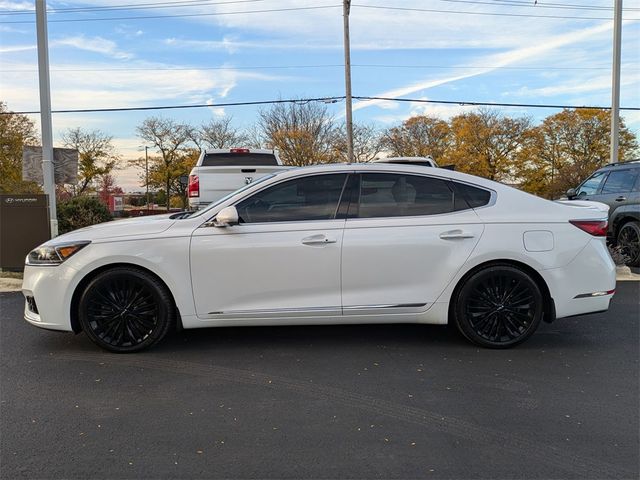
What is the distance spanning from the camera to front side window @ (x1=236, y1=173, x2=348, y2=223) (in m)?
4.39

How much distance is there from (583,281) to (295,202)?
2610mm

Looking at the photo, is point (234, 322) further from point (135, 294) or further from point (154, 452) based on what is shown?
point (154, 452)

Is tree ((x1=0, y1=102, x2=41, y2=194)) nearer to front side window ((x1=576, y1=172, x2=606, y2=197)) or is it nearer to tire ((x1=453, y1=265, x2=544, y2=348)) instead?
front side window ((x1=576, y1=172, x2=606, y2=197))

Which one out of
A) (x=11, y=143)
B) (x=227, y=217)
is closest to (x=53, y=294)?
(x=227, y=217)

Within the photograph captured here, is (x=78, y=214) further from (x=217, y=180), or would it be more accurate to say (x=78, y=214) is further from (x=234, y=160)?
(x=217, y=180)

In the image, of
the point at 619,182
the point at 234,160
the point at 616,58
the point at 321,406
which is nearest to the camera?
the point at 321,406

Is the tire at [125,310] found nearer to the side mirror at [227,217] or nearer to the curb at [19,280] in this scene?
the side mirror at [227,217]

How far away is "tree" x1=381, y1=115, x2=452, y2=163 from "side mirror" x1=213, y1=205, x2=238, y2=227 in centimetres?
4556

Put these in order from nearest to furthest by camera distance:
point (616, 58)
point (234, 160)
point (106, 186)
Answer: point (234, 160)
point (616, 58)
point (106, 186)

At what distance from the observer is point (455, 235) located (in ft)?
14.2

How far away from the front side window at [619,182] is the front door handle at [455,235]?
6417 millimetres

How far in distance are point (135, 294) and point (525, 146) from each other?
5551 cm

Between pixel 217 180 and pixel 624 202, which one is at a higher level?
pixel 217 180

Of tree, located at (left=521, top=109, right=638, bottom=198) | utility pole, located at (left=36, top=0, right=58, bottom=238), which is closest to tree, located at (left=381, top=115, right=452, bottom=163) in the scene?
tree, located at (left=521, top=109, right=638, bottom=198)
